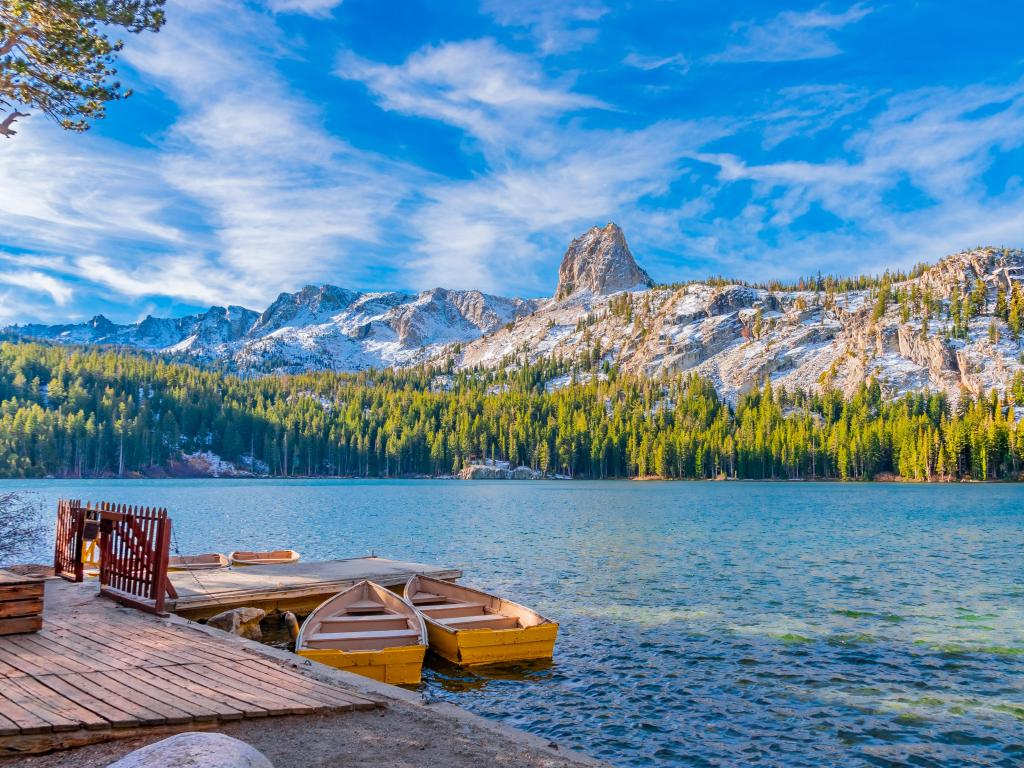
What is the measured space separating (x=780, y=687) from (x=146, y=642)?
47.4ft

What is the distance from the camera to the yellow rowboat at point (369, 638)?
54.2 ft

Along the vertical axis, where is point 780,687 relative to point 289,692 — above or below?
below

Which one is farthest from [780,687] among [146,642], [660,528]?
[660,528]

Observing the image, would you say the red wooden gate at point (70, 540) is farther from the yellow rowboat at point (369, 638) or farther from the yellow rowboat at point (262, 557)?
the yellow rowboat at point (262, 557)

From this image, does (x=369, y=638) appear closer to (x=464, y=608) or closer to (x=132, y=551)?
(x=464, y=608)

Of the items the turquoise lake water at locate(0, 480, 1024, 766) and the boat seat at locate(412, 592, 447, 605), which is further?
the boat seat at locate(412, 592, 447, 605)

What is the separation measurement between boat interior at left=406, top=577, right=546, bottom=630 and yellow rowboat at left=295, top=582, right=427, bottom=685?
1.20m

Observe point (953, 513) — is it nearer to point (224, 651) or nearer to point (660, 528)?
point (660, 528)

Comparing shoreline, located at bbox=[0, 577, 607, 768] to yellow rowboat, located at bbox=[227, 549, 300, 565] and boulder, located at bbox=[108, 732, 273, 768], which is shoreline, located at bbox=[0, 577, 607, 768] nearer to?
boulder, located at bbox=[108, 732, 273, 768]

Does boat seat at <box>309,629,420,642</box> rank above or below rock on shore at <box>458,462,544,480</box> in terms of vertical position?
above

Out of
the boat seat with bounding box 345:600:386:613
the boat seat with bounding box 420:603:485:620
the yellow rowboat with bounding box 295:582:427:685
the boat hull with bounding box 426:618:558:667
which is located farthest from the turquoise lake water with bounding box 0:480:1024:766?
the boat seat with bounding box 345:600:386:613

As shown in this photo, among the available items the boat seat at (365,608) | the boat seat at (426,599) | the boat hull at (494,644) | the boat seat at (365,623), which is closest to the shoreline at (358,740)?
the boat hull at (494,644)

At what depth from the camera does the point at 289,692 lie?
404 inches

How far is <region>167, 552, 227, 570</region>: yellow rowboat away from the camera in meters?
28.4
